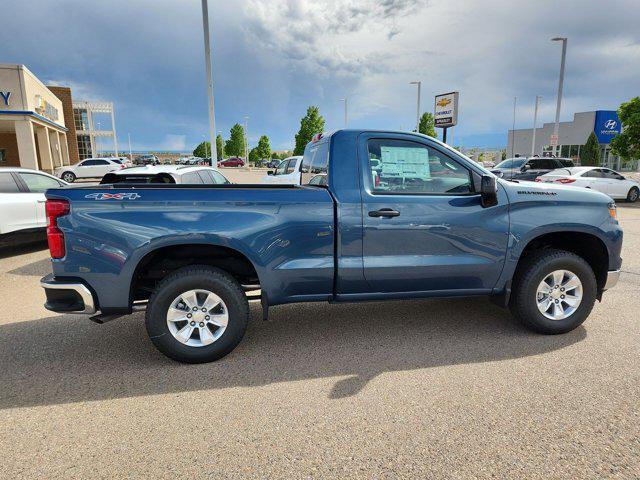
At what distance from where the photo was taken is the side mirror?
147 inches

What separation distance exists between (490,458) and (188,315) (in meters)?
2.46

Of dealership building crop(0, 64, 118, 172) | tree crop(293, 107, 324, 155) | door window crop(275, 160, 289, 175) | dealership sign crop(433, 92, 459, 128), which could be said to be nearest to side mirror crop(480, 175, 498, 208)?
door window crop(275, 160, 289, 175)

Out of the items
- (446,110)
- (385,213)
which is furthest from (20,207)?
(446,110)

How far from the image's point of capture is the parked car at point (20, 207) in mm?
7730

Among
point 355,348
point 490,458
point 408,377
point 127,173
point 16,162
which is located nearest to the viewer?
point 490,458

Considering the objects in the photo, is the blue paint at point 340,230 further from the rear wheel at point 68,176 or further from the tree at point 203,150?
the tree at point 203,150

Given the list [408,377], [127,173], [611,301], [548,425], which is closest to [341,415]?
[408,377]

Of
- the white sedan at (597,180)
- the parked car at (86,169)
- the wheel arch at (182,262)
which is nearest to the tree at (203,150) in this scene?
the parked car at (86,169)

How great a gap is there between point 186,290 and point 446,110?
23.7 metres

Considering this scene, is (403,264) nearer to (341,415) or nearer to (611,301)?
(341,415)

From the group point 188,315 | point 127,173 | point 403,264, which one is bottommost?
point 188,315

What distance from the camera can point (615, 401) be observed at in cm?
306

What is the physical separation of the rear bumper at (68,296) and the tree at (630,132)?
75.2ft

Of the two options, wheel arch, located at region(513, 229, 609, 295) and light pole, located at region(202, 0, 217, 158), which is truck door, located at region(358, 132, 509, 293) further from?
light pole, located at region(202, 0, 217, 158)
